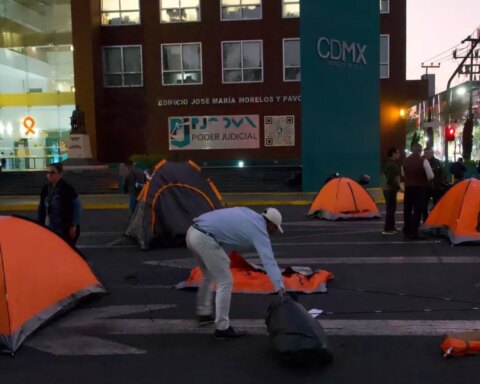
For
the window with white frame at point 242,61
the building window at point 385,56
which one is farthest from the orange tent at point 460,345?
the building window at point 385,56

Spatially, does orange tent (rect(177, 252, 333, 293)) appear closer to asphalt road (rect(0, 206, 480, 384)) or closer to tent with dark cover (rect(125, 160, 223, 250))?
asphalt road (rect(0, 206, 480, 384))

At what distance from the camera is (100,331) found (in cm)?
551

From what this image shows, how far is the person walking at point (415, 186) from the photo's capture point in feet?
33.5

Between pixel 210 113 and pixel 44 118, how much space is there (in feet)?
37.1

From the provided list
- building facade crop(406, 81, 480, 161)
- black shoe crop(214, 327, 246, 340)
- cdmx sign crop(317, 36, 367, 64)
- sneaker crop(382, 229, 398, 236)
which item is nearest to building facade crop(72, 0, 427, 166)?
building facade crop(406, 81, 480, 161)

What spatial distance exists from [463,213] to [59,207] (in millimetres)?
6705

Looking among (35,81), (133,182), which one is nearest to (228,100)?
Result: (35,81)

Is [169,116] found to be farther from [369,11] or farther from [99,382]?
[99,382]

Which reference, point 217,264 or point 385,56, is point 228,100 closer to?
point 385,56

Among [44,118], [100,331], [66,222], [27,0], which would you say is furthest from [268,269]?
[27,0]

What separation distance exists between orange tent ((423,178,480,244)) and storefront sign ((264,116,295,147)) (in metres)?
21.9

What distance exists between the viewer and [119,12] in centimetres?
3234

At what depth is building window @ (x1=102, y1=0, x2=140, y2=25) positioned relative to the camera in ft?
105

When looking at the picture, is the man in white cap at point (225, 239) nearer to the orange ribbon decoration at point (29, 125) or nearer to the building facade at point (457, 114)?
the orange ribbon decoration at point (29, 125)
